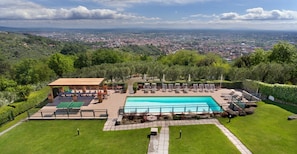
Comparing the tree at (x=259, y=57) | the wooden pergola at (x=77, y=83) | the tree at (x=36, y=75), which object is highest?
the tree at (x=259, y=57)

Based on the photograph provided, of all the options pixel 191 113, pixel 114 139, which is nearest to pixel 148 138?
pixel 114 139

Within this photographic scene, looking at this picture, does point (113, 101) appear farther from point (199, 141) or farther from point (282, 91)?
Answer: point (282, 91)

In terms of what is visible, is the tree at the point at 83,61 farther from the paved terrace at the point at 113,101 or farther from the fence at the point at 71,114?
the fence at the point at 71,114

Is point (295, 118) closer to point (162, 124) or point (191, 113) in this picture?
point (191, 113)

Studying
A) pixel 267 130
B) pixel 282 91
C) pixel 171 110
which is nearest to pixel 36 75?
pixel 171 110

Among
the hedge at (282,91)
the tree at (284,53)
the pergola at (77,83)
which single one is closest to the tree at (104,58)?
the pergola at (77,83)

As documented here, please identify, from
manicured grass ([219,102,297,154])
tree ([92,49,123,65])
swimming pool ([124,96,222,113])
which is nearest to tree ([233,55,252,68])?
swimming pool ([124,96,222,113])
